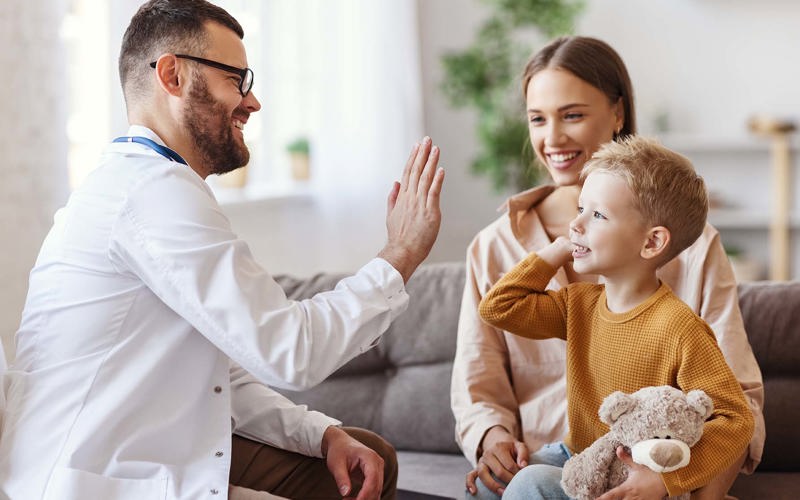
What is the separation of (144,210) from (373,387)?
3.83 feet

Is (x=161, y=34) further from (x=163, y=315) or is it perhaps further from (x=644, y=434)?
(x=644, y=434)

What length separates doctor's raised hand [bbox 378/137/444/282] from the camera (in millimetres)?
1597

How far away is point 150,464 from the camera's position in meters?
1.51

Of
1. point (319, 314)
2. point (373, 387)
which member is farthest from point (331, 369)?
point (373, 387)

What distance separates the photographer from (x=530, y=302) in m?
1.73

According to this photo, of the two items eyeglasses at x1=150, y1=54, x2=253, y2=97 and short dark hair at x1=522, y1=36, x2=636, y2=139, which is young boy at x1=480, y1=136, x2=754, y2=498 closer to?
short dark hair at x1=522, y1=36, x2=636, y2=139

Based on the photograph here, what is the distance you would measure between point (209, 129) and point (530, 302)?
2.10 feet

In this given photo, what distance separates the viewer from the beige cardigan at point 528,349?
1930 millimetres

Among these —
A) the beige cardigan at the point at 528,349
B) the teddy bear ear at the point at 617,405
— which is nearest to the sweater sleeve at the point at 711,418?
the teddy bear ear at the point at 617,405

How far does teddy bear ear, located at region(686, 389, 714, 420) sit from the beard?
0.88m

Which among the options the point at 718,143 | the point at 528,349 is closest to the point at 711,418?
the point at 528,349

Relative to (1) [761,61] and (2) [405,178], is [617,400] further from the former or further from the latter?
(1) [761,61]

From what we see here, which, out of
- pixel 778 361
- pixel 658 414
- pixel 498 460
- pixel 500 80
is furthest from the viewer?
pixel 500 80

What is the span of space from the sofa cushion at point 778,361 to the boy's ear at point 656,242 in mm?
805
